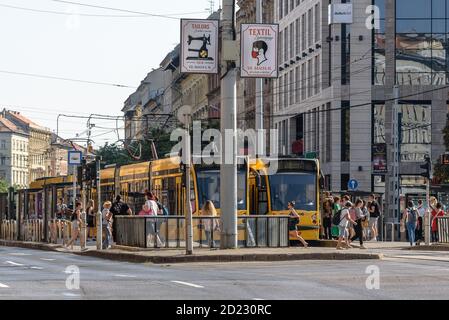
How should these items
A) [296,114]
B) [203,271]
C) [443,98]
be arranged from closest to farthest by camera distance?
[203,271]
[443,98]
[296,114]

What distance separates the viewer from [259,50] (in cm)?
3369

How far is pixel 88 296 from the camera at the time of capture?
18.6 metres

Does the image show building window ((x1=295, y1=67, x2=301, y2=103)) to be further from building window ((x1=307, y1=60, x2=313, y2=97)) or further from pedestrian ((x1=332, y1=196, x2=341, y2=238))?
pedestrian ((x1=332, y1=196, x2=341, y2=238))

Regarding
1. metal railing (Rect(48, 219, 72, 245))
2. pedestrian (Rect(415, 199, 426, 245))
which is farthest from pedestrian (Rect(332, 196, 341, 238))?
metal railing (Rect(48, 219, 72, 245))

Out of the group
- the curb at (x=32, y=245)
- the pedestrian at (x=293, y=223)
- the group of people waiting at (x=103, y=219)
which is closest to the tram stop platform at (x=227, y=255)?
the pedestrian at (x=293, y=223)

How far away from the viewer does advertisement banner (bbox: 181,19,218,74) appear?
109 feet

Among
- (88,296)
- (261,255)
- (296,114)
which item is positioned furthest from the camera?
(296,114)

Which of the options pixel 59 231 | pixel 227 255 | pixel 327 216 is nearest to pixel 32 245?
pixel 59 231

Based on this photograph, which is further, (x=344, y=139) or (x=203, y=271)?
(x=344, y=139)

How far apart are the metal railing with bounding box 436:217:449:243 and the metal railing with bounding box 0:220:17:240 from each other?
24.1 m

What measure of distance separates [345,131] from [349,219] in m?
38.9
